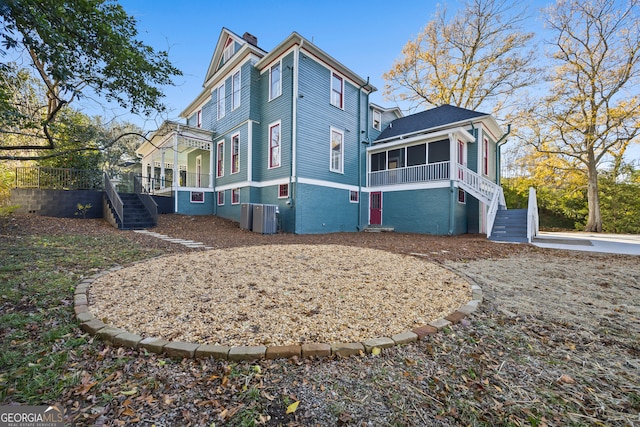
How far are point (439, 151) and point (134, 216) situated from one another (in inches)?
550

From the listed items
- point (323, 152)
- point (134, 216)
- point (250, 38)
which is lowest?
point (134, 216)

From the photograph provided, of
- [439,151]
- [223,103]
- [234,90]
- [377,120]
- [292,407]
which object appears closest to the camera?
[292,407]

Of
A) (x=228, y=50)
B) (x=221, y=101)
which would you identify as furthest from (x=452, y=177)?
(x=228, y=50)

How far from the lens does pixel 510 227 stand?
1002 cm

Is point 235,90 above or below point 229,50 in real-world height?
below

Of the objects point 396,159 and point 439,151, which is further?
point 396,159

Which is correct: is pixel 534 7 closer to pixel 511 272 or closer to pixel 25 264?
pixel 511 272

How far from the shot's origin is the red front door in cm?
1378

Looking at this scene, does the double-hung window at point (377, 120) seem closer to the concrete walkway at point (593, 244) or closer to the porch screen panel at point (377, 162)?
the porch screen panel at point (377, 162)

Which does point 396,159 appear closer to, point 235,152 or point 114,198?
point 235,152

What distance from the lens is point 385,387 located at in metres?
1.77

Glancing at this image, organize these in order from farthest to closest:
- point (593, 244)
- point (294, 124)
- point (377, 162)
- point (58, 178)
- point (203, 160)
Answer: point (203, 160) < point (377, 162) < point (58, 178) < point (294, 124) < point (593, 244)

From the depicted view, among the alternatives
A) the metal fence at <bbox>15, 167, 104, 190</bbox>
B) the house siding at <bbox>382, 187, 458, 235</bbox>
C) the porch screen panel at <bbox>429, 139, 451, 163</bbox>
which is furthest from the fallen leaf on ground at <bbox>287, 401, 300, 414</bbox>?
the metal fence at <bbox>15, 167, 104, 190</bbox>

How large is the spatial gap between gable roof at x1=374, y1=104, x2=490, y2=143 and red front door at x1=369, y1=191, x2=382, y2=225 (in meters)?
3.10
